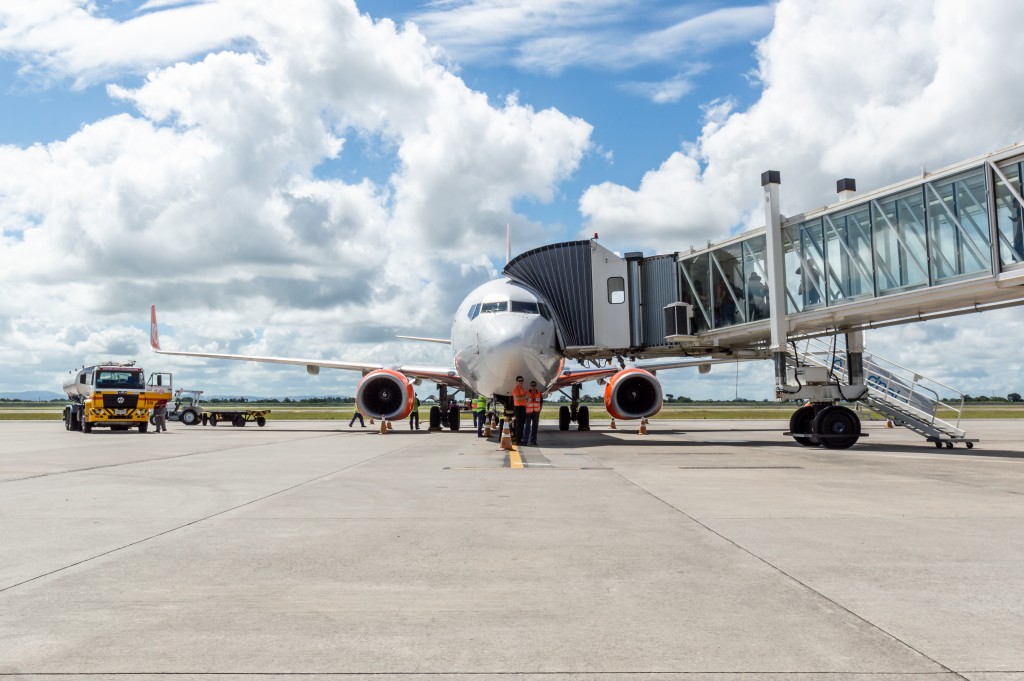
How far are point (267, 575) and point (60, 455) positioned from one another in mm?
12616

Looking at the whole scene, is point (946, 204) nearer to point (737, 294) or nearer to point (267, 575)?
point (737, 294)

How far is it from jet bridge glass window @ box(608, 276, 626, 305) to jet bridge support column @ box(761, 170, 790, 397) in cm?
529

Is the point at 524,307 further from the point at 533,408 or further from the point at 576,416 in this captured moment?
the point at 576,416

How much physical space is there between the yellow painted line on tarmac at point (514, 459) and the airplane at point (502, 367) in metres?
1.79

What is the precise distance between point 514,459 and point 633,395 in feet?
32.9

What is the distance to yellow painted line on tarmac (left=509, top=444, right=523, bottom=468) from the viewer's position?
1245cm

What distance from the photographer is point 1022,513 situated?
7148mm

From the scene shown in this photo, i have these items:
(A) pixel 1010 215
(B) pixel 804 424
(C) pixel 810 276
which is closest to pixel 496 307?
(C) pixel 810 276

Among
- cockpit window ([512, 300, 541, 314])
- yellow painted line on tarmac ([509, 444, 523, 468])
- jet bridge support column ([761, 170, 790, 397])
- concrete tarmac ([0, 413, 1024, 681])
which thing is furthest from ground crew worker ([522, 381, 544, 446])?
concrete tarmac ([0, 413, 1024, 681])

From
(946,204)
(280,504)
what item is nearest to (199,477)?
(280,504)

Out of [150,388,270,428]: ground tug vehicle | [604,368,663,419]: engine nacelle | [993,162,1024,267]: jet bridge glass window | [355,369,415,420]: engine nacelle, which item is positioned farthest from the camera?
[150,388,270,428]: ground tug vehicle

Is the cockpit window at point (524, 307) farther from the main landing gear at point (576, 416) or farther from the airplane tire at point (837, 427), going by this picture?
the main landing gear at point (576, 416)

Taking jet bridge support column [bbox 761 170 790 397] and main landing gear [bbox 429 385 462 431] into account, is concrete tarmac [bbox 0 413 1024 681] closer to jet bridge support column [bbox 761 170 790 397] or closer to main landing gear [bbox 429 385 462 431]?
jet bridge support column [bbox 761 170 790 397]

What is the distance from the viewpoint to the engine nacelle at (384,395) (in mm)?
23062
